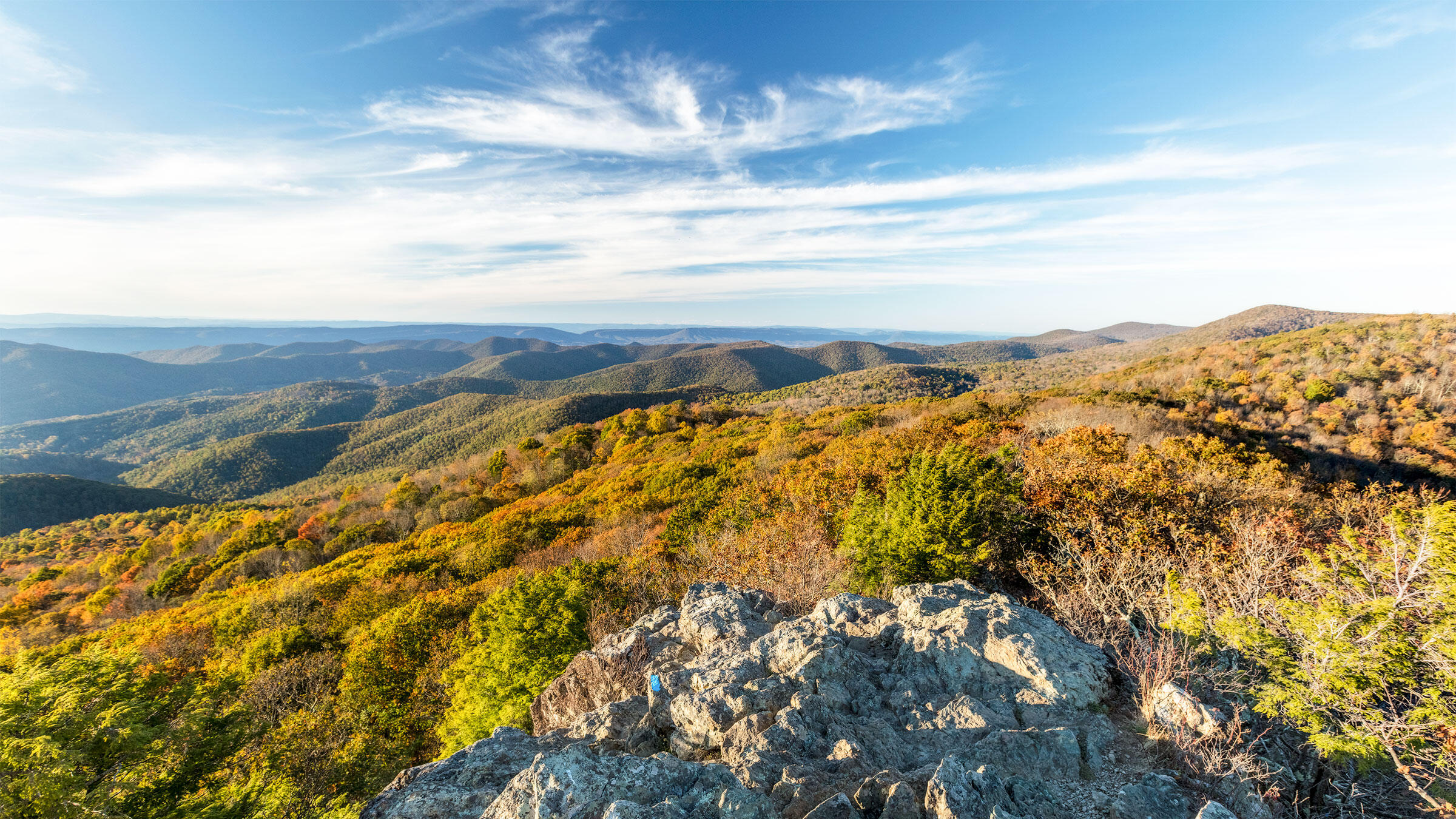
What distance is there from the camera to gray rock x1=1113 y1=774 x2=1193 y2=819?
22.6 feet

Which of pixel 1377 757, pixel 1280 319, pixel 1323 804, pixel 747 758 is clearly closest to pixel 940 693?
pixel 747 758

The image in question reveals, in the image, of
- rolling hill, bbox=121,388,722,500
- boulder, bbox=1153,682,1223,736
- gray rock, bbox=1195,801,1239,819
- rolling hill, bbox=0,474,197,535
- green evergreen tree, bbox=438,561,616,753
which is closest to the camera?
gray rock, bbox=1195,801,1239,819

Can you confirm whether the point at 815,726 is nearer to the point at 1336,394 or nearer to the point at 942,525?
the point at 942,525

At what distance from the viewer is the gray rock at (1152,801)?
6.90 meters

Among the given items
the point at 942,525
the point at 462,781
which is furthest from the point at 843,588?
the point at 462,781

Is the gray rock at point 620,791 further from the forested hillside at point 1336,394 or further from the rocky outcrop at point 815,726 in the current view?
the forested hillside at point 1336,394

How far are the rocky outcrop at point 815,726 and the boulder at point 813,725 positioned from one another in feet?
0.10

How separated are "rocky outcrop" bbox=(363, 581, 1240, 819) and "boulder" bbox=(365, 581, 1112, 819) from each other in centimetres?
3

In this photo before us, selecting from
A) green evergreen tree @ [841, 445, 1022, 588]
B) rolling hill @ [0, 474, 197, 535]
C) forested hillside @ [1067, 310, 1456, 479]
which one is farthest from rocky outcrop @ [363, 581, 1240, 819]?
rolling hill @ [0, 474, 197, 535]

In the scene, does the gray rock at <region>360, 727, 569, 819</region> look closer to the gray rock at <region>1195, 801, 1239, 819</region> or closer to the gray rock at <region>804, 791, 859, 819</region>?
the gray rock at <region>804, 791, 859, 819</region>

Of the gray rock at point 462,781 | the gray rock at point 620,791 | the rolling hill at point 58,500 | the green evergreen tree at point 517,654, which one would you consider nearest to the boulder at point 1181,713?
the gray rock at point 620,791

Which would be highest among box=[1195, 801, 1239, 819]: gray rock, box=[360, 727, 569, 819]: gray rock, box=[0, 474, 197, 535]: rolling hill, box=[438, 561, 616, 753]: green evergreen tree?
box=[1195, 801, 1239, 819]: gray rock

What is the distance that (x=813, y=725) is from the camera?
9.17 meters

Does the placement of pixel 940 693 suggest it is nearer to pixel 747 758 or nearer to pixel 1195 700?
pixel 1195 700
